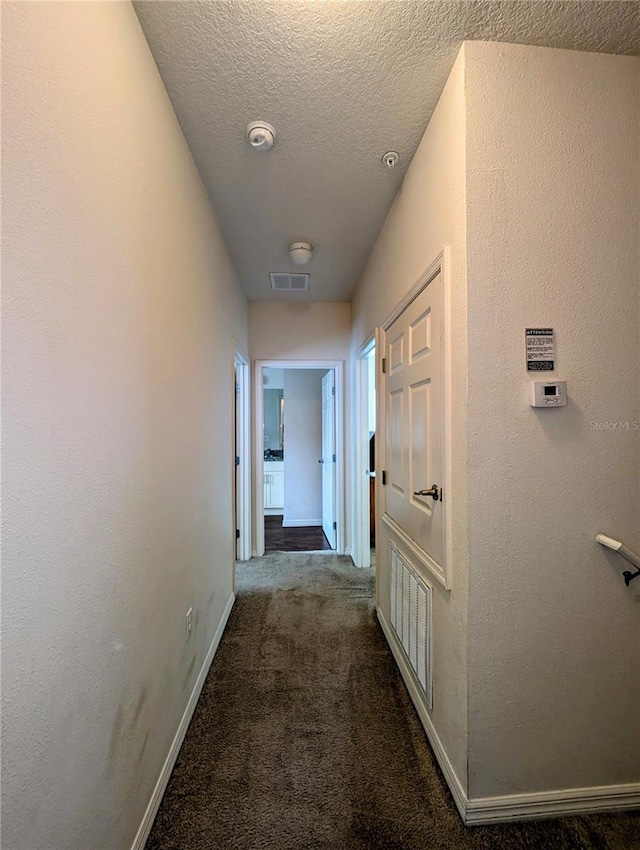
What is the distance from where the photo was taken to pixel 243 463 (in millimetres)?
3516

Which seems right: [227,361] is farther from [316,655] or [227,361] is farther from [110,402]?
[316,655]

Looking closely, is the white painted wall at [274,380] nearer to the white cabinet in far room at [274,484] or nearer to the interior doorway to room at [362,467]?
the white cabinet in far room at [274,484]

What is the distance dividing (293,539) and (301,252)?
3.08 metres

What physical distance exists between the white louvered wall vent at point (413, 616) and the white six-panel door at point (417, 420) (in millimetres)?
173

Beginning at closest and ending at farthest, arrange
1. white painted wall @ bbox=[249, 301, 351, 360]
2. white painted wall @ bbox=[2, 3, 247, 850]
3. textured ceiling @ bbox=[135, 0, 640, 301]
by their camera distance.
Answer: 1. white painted wall @ bbox=[2, 3, 247, 850]
2. textured ceiling @ bbox=[135, 0, 640, 301]
3. white painted wall @ bbox=[249, 301, 351, 360]

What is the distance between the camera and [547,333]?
1236mm

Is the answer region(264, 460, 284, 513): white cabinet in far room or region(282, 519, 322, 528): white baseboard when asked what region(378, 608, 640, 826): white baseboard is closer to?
region(282, 519, 322, 528): white baseboard

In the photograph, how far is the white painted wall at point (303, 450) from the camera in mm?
5035

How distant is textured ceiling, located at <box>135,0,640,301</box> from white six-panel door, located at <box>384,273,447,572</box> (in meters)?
0.68

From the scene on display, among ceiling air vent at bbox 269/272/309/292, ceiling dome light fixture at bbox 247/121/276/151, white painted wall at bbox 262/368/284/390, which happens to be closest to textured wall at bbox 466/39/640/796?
ceiling dome light fixture at bbox 247/121/276/151

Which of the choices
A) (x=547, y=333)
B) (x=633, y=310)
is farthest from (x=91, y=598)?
(x=633, y=310)

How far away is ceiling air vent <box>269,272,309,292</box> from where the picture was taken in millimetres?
3016

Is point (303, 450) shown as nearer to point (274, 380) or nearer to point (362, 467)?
point (274, 380)

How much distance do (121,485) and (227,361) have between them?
164cm
